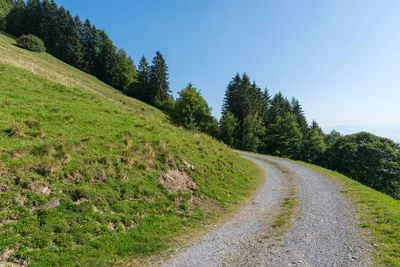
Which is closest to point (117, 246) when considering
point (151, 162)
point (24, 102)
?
point (151, 162)

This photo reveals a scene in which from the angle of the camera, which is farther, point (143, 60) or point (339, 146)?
point (143, 60)

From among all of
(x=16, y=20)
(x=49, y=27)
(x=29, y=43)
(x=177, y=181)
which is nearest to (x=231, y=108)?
(x=177, y=181)

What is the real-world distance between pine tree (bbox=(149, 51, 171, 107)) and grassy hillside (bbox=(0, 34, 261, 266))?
185 feet

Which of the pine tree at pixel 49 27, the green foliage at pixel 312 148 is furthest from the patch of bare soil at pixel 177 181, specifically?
the pine tree at pixel 49 27

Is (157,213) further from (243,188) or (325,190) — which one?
(325,190)

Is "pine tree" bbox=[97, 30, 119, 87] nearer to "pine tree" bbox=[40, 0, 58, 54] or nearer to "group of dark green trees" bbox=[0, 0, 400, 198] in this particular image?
"group of dark green trees" bbox=[0, 0, 400, 198]

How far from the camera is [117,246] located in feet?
22.2

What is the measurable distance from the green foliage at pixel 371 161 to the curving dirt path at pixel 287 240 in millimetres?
40813

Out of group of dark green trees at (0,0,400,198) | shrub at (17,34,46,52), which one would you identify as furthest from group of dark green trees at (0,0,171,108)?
shrub at (17,34,46,52)

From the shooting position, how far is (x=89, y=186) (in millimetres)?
8469

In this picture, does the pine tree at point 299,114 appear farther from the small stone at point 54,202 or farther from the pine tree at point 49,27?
the pine tree at point 49,27

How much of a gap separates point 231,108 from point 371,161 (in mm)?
41139

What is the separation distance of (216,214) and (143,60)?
82.3 metres

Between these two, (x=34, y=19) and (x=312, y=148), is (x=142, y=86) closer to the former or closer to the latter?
(x=34, y=19)
